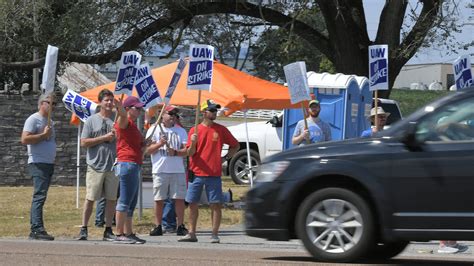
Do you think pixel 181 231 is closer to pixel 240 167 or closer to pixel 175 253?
pixel 175 253

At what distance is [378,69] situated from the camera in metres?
15.3

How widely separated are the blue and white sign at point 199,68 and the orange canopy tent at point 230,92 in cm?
319

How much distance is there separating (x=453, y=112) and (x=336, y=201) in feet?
4.39

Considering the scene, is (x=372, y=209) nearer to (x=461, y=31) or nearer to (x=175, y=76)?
(x=175, y=76)

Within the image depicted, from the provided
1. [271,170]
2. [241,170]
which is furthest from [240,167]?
[271,170]

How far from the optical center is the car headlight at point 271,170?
33.2ft

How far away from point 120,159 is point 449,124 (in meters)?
4.69

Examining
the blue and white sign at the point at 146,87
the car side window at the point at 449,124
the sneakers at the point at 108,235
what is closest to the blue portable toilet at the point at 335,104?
the blue and white sign at the point at 146,87

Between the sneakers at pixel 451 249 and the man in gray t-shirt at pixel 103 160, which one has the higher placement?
the man in gray t-shirt at pixel 103 160

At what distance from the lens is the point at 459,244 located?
12477 millimetres

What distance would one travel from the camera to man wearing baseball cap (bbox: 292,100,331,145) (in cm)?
1427

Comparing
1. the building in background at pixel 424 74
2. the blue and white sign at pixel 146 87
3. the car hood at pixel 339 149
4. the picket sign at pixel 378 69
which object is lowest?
the car hood at pixel 339 149

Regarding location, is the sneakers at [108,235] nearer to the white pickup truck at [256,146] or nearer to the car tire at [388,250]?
the car tire at [388,250]

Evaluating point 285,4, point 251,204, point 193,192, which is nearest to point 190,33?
point 285,4
